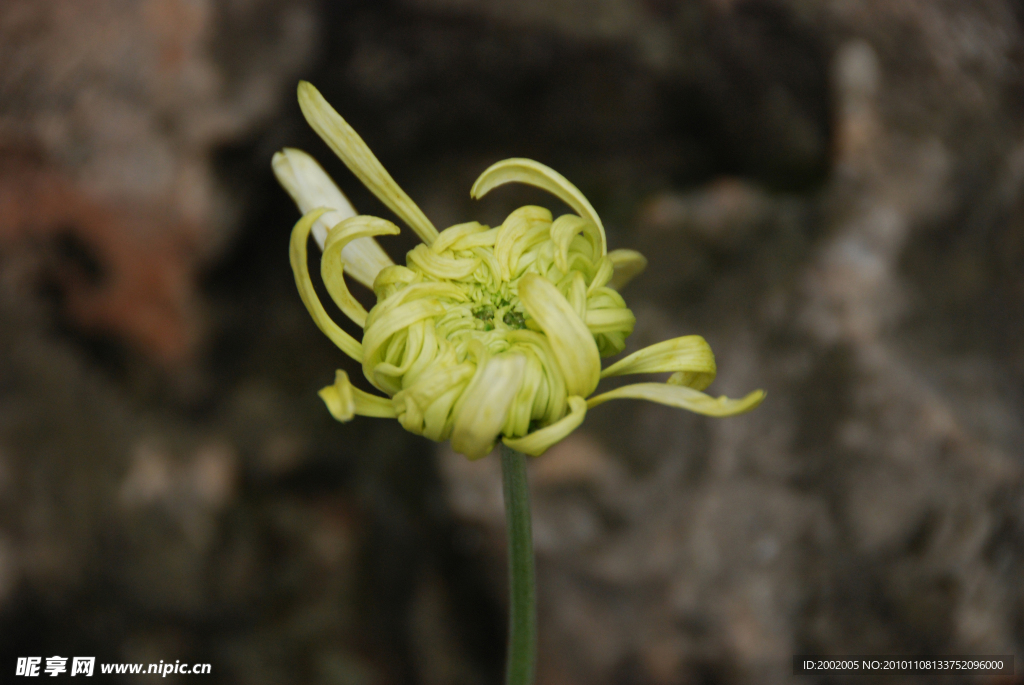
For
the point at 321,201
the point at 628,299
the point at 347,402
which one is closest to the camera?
the point at 347,402

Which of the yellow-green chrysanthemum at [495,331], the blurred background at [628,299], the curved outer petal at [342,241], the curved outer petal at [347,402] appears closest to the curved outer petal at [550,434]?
the yellow-green chrysanthemum at [495,331]

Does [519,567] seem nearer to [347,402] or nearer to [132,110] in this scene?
[347,402]

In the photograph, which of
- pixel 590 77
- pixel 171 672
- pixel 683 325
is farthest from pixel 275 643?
pixel 590 77

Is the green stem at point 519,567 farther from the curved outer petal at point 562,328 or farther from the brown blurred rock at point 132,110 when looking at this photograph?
the brown blurred rock at point 132,110

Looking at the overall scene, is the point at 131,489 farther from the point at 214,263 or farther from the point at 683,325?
the point at 683,325

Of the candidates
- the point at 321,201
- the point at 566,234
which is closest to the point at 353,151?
the point at 321,201

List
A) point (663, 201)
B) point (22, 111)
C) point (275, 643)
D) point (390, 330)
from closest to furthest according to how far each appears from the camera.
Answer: point (390, 330) < point (22, 111) < point (663, 201) < point (275, 643)
